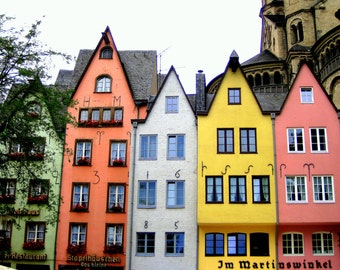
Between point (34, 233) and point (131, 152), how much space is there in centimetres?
929

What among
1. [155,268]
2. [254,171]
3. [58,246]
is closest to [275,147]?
[254,171]

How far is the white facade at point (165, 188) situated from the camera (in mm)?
31156

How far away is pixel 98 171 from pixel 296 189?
46.9ft

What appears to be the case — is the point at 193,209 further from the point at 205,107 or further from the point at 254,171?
the point at 205,107

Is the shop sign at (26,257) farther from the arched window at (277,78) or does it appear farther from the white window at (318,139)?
the arched window at (277,78)

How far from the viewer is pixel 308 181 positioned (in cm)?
3092

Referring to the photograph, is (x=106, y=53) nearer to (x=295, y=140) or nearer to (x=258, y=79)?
(x=295, y=140)

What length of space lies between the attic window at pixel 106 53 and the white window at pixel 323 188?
18.8 metres

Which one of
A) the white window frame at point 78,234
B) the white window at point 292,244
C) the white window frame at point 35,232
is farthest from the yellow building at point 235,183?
the white window frame at point 35,232

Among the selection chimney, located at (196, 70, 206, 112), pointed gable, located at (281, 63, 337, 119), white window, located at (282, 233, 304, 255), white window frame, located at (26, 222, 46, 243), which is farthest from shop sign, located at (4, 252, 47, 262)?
pointed gable, located at (281, 63, 337, 119)

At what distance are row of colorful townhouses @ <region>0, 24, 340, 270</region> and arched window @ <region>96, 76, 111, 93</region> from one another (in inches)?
40.0

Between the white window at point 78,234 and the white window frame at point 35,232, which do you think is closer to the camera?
the white window at point 78,234

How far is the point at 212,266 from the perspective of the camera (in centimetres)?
3048

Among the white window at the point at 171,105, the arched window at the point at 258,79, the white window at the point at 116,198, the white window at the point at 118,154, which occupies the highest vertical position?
the arched window at the point at 258,79
